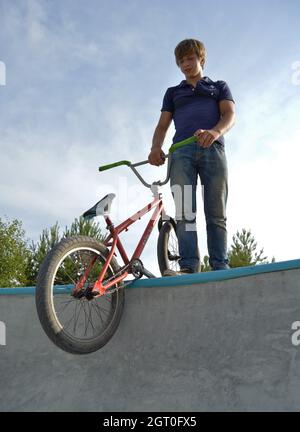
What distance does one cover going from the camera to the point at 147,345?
3445mm

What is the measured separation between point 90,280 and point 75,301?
687 millimetres

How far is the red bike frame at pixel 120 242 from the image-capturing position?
322cm

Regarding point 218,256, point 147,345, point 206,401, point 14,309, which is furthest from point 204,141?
point 14,309

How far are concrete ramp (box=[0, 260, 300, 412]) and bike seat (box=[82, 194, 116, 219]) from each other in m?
0.70

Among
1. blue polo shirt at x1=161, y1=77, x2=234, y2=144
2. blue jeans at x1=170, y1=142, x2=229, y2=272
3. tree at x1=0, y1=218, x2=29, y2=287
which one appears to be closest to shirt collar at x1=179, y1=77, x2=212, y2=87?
blue polo shirt at x1=161, y1=77, x2=234, y2=144

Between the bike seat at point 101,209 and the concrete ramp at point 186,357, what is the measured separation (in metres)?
0.70

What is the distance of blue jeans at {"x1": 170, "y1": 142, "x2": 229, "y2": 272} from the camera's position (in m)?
4.13

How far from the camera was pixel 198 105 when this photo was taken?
4309 mm

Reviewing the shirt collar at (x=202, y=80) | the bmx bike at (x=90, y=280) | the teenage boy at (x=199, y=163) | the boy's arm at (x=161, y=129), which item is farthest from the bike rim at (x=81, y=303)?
the shirt collar at (x=202, y=80)

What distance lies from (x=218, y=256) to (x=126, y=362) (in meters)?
1.35

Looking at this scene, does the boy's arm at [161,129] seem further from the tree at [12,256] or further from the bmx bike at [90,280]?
the tree at [12,256]

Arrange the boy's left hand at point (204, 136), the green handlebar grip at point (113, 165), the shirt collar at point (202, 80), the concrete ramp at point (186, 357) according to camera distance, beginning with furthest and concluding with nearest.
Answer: the shirt collar at point (202, 80) < the green handlebar grip at point (113, 165) < the boy's left hand at point (204, 136) < the concrete ramp at point (186, 357)

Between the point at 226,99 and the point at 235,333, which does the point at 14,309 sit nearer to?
the point at 235,333

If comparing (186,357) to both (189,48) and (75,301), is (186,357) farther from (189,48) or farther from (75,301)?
(189,48)
